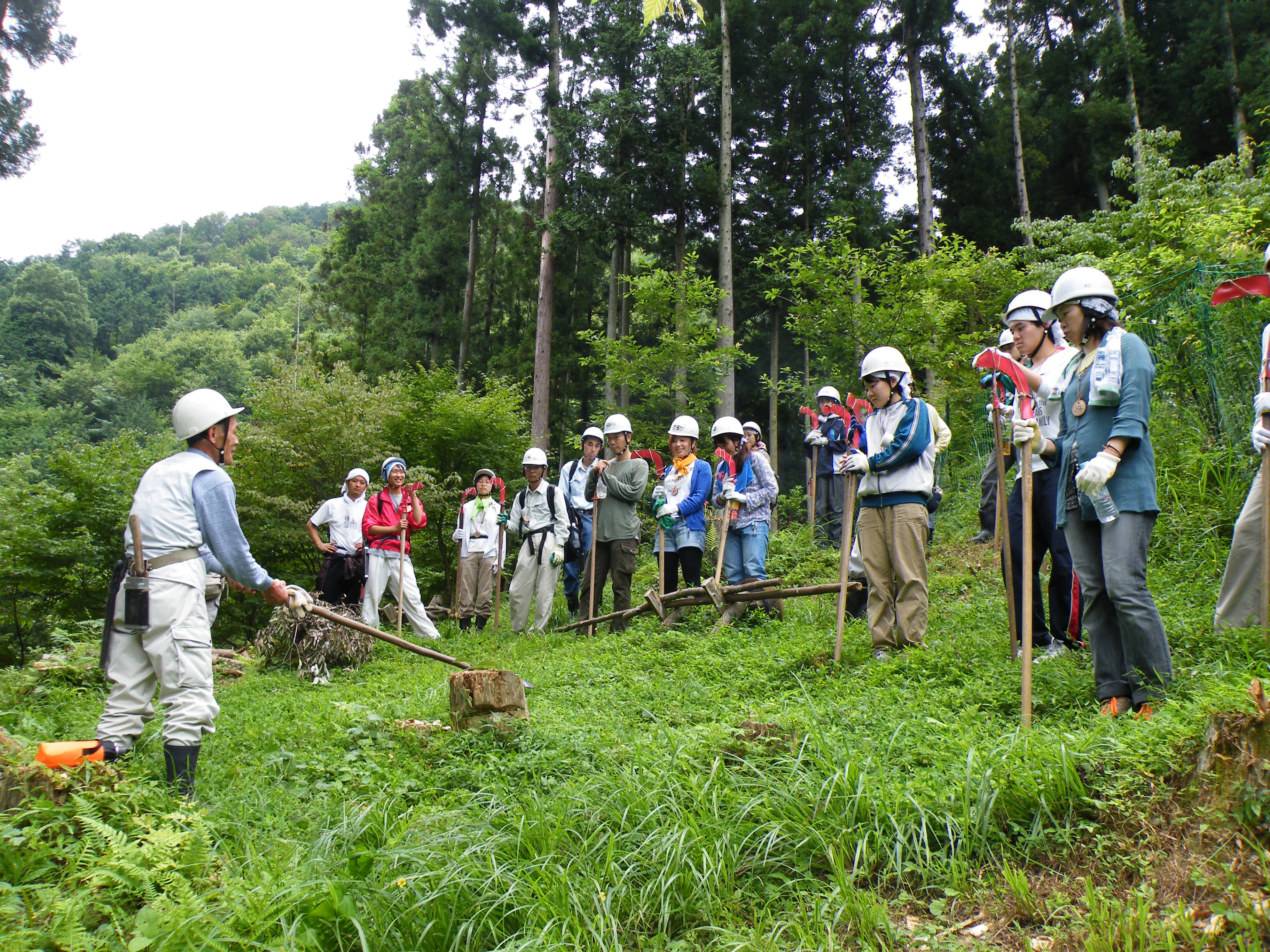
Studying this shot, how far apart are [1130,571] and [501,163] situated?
27760 mm

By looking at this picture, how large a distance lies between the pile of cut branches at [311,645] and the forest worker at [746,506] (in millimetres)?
4321

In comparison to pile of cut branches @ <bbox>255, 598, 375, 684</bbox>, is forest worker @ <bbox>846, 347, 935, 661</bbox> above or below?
above

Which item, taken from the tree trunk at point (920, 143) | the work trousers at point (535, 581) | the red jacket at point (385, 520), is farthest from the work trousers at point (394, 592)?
the tree trunk at point (920, 143)

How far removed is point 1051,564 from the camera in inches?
226

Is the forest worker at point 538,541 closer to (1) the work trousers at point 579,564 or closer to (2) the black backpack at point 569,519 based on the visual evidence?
(2) the black backpack at point 569,519

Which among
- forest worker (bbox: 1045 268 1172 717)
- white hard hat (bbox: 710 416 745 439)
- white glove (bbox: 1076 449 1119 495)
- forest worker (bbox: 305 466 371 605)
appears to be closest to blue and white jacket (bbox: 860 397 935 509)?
forest worker (bbox: 1045 268 1172 717)

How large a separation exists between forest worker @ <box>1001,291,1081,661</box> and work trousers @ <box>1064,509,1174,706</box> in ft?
2.83

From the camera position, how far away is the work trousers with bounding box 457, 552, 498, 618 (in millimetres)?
11359

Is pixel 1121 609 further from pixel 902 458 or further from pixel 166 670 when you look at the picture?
pixel 166 670

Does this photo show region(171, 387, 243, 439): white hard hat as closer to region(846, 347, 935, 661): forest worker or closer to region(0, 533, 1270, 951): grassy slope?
region(0, 533, 1270, 951): grassy slope

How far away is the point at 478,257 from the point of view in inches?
1147

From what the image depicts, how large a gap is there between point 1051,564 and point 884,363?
190cm

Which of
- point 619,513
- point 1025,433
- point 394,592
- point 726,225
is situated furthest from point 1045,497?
point 726,225

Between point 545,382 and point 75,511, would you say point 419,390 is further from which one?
point 75,511
